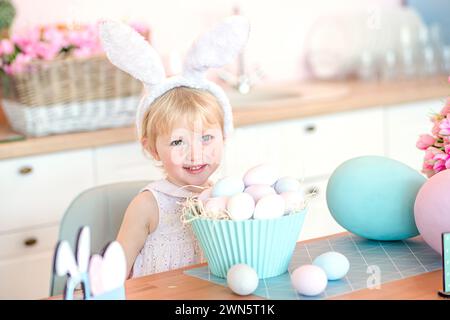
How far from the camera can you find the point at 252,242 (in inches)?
49.7

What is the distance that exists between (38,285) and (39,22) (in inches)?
36.4

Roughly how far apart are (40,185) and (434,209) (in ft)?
4.71

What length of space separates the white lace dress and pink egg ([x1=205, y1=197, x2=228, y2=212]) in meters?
0.40

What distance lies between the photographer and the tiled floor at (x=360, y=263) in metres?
1.25

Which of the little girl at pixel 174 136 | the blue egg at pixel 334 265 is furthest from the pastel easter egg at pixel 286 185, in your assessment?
the little girl at pixel 174 136

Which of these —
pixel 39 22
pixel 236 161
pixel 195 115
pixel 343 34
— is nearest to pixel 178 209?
pixel 195 115

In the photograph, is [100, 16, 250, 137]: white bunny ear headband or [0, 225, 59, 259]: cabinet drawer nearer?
[100, 16, 250, 137]: white bunny ear headband

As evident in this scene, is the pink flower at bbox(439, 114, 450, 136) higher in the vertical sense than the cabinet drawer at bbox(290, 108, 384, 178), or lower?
higher

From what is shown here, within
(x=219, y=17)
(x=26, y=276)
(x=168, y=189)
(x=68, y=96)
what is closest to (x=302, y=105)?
(x=219, y=17)

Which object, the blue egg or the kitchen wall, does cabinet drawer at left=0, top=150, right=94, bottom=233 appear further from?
the blue egg

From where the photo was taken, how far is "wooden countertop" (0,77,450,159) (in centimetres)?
244

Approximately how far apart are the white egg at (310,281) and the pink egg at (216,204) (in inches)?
5.8

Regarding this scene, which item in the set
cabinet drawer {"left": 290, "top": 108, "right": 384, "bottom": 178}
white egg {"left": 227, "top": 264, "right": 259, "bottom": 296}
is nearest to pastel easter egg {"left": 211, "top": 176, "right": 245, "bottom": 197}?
white egg {"left": 227, "top": 264, "right": 259, "bottom": 296}

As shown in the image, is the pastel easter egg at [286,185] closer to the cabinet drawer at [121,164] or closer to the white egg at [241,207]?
the white egg at [241,207]
